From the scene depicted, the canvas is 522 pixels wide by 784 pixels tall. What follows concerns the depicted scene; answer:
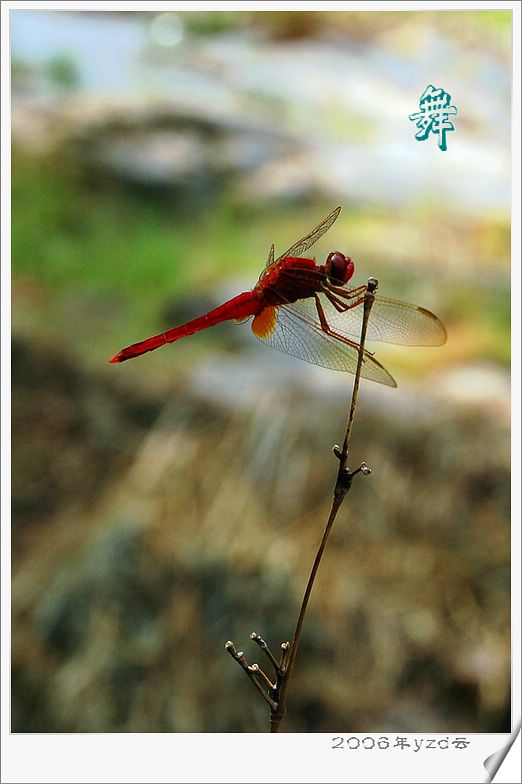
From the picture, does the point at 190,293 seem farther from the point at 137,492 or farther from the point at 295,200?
the point at 137,492

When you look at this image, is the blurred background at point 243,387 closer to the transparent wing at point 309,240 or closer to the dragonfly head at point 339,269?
the transparent wing at point 309,240

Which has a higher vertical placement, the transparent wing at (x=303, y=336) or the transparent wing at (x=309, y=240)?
the transparent wing at (x=309, y=240)

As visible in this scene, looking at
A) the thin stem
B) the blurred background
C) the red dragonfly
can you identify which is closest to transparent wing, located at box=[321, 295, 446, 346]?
the red dragonfly

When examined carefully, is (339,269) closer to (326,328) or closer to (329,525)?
(326,328)

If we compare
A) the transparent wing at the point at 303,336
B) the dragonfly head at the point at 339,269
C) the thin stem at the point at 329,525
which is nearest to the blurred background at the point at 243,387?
the transparent wing at the point at 303,336

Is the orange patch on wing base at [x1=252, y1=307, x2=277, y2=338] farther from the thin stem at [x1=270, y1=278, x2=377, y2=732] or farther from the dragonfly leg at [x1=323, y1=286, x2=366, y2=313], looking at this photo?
the thin stem at [x1=270, y1=278, x2=377, y2=732]

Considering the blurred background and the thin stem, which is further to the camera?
the blurred background
